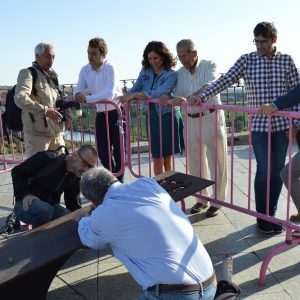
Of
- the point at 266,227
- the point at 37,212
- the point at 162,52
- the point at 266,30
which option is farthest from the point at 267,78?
the point at 37,212

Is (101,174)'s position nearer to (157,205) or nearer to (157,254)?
(157,205)

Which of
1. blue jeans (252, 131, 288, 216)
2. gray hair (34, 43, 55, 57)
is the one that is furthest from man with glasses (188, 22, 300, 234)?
gray hair (34, 43, 55, 57)

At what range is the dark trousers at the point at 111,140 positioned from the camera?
5.36 meters

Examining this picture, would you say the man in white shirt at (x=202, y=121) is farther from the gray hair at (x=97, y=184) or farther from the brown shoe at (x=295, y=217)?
the gray hair at (x=97, y=184)

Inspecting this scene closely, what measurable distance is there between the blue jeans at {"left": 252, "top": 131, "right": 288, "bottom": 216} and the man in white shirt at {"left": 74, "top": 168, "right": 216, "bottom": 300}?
67.2 inches

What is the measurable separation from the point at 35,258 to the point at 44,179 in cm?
119

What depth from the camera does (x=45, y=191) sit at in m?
3.95

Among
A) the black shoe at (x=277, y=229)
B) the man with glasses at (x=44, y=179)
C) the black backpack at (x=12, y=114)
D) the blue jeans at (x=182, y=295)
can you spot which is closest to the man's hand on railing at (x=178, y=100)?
the man with glasses at (x=44, y=179)

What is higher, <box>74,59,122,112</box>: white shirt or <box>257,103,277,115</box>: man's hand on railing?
<box>74,59,122,112</box>: white shirt

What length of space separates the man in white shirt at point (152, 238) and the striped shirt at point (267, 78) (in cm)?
173

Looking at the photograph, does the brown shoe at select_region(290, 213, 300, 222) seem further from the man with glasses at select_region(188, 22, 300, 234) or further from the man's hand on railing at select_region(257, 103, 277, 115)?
the man's hand on railing at select_region(257, 103, 277, 115)

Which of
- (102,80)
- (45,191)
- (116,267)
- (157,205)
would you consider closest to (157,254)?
(157,205)

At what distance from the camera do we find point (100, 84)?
16.9ft

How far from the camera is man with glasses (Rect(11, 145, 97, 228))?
372cm
